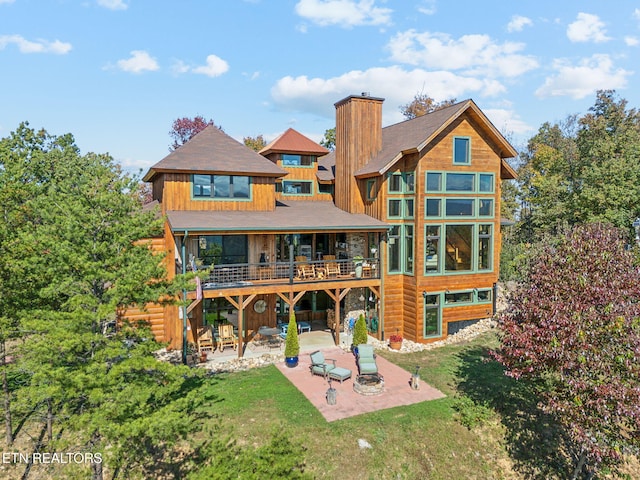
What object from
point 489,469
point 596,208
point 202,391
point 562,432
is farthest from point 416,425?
point 596,208

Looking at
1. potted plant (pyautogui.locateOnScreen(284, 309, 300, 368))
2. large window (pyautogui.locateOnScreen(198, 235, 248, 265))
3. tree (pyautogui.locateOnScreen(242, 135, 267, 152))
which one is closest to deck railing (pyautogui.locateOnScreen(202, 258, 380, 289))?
large window (pyautogui.locateOnScreen(198, 235, 248, 265))

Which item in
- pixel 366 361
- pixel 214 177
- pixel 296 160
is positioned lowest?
pixel 366 361

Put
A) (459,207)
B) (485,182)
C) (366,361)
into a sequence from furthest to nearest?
(485,182)
(459,207)
(366,361)

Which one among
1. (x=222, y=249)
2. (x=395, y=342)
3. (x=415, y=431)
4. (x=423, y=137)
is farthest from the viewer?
(x=423, y=137)

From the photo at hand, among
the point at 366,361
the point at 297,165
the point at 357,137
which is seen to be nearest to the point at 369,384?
the point at 366,361

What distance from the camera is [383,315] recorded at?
62.8 ft

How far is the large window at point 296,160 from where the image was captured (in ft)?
77.6

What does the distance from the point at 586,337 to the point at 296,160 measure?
17.6 metres

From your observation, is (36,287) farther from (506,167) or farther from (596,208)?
(596,208)

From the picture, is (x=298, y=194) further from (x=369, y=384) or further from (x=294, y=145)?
(x=369, y=384)

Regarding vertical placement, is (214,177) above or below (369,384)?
above

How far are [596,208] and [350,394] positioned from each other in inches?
893

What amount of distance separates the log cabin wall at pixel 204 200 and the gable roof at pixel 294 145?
443 cm

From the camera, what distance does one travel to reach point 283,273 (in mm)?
18953
